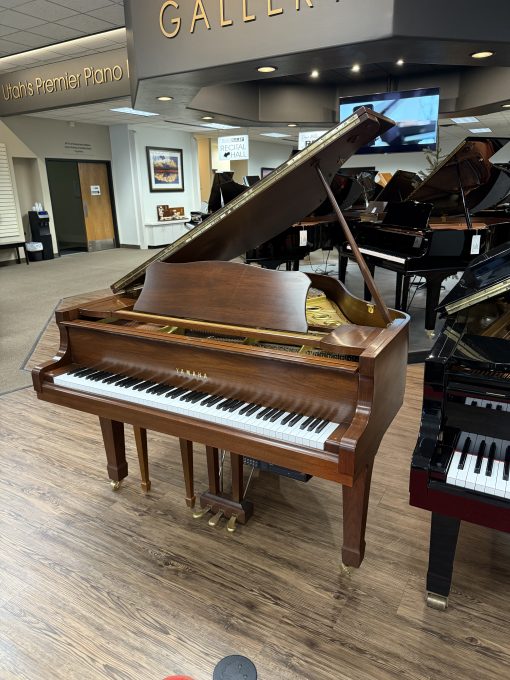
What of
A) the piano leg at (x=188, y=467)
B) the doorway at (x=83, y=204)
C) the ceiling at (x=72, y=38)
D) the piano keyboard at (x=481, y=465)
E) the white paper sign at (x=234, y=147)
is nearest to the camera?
the piano keyboard at (x=481, y=465)

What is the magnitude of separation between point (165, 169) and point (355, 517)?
1225 cm

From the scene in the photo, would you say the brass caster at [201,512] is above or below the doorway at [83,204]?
below

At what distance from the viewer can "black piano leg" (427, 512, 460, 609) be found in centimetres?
159

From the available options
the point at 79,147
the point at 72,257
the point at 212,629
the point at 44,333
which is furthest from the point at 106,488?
the point at 79,147

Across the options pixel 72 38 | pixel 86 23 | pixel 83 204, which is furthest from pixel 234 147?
pixel 83 204

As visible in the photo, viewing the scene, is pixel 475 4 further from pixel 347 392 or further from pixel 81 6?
pixel 81 6

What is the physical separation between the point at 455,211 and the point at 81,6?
475 cm

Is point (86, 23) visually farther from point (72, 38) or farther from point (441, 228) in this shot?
point (441, 228)

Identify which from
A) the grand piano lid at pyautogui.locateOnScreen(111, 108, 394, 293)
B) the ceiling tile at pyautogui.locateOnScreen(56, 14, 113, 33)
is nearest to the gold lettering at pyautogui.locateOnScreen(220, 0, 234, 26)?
the grand piano lid at pyautogui.locateOnScreen(111, 108, 394, 293)

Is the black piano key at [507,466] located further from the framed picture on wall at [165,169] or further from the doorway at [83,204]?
the framed picture on wall at [165,169]

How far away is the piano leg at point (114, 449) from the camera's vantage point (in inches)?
93.1

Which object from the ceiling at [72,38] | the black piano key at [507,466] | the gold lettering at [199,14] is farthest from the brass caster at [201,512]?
the ceiling at [72,38]

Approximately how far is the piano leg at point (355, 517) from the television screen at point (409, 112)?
5.77 m

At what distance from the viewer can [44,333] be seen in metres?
5.32
